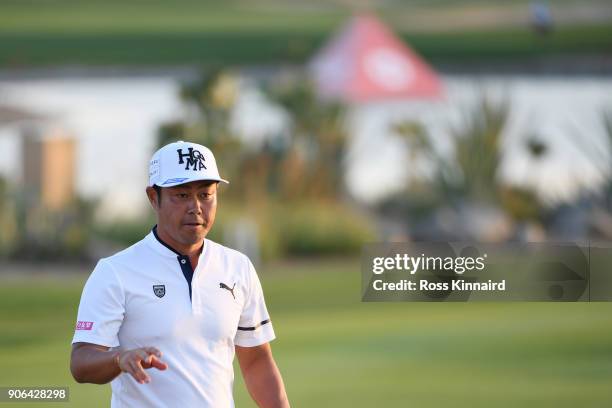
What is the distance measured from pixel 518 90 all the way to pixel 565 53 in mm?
814

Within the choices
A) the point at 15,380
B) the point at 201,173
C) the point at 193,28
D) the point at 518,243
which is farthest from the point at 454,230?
the point at 201,173

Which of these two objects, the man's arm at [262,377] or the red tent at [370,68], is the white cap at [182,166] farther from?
the red tent at [370,68]

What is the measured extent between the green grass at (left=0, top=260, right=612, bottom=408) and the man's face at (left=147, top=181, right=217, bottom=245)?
19.2 ft

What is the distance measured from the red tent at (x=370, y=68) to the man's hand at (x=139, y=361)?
13775 mm

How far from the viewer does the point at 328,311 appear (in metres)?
14.6

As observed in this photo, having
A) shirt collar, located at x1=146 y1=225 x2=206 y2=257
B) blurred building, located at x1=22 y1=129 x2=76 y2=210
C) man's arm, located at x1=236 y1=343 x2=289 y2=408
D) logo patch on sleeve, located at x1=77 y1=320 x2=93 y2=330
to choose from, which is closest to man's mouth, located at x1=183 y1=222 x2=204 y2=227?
shirt collar, located at x1=146 y1=225 x2=206 y2=257

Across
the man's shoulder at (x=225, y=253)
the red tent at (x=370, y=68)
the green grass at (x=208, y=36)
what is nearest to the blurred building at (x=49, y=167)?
the green grass at (x=208, y=36)

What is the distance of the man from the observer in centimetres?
414

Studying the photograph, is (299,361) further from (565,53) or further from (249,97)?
(565,53)

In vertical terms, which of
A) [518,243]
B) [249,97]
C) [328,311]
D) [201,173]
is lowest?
[201,173]

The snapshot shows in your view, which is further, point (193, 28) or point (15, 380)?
point (193, 28)

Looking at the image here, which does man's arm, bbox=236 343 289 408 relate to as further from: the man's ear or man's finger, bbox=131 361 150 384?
man's finger, bbox=131 361 150 384

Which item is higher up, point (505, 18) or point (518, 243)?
point (505, 18)

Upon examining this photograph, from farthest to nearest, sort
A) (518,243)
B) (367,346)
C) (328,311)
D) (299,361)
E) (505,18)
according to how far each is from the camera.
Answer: (505,18) < (518,243) < (328,311) < (367,346) < (299,361)
